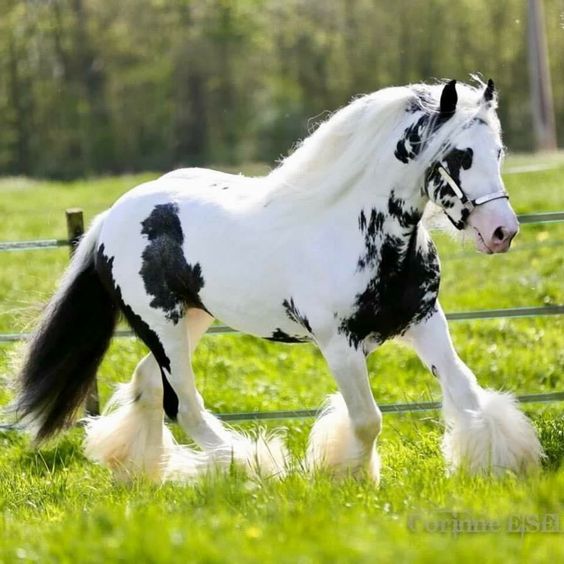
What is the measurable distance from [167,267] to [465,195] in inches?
63.5

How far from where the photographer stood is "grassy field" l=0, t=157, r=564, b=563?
10.9ft

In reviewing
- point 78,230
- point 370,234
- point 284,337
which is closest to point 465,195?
point 370,234

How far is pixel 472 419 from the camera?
4621mm

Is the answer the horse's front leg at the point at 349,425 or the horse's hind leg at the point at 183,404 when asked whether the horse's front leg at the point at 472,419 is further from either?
the horse's hind leg at the point at 183,404

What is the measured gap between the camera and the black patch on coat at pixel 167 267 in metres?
5.30

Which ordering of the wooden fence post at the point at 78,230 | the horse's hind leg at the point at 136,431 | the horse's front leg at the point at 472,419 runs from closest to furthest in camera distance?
the horse's front leg at the point at 472,419
the horse's hind leg at the point at 136,431
the wooden fence post at the point at 78,230

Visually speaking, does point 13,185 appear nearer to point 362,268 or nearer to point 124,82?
point 124,82

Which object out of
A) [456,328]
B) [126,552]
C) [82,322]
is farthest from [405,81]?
[126,552]

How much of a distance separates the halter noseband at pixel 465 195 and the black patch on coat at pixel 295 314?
85cm

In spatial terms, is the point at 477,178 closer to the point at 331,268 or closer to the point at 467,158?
the point at 467,158

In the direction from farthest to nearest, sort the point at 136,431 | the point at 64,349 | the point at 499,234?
1. the point at 64,349
2. the point at 136,431
3. the point at 499,234

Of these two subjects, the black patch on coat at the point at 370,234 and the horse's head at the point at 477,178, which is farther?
the black patch on coat at the point at 370,234

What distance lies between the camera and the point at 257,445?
16.8 ft

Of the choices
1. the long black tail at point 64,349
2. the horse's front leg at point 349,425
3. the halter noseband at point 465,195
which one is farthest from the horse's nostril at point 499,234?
the long black tail at point 64,349
